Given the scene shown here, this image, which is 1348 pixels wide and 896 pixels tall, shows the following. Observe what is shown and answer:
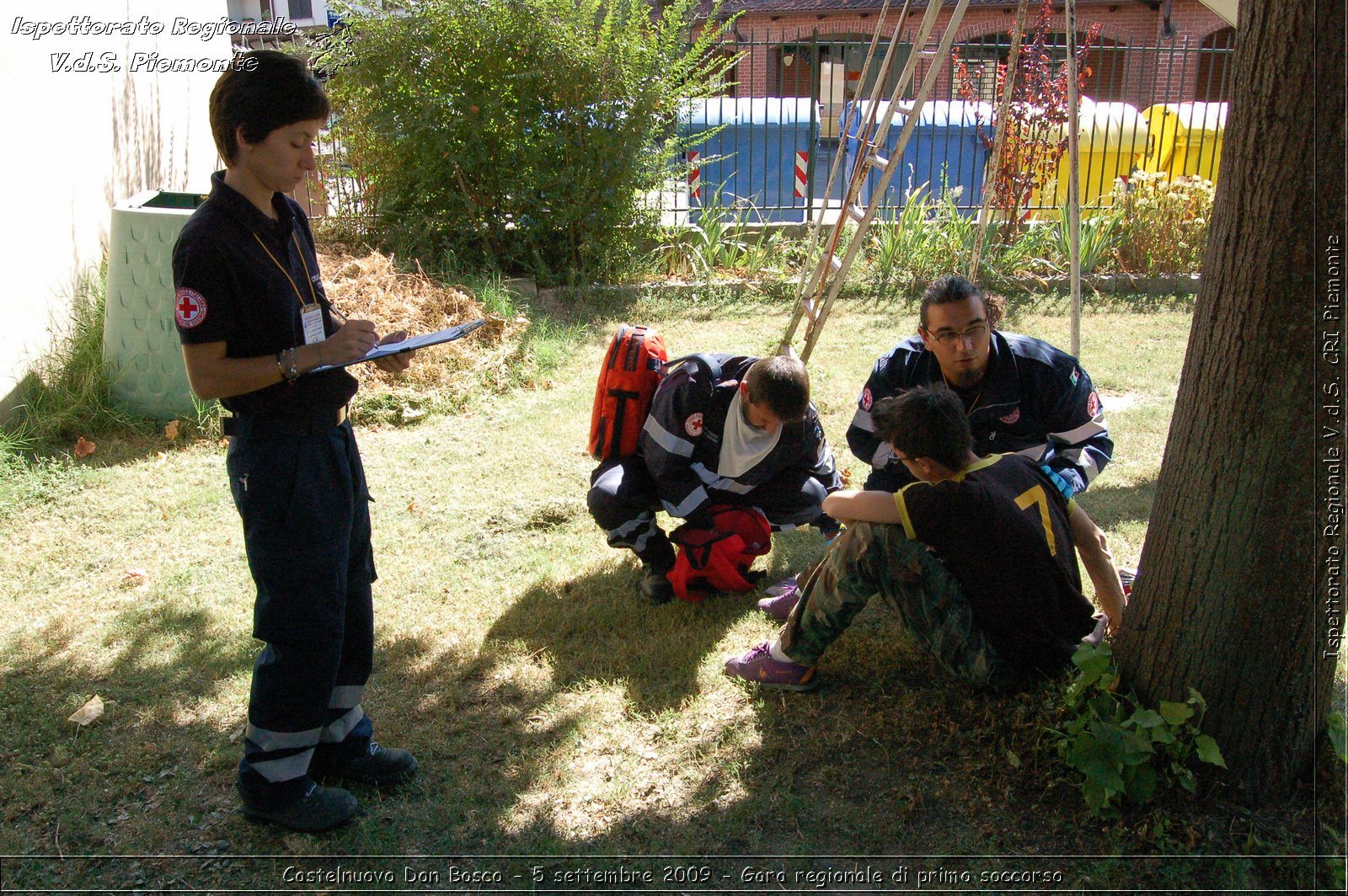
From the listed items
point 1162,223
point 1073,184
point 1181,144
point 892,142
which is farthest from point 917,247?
point 1181,144

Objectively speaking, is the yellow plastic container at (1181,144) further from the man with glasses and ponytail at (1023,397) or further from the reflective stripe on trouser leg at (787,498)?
the reflective stripe on trouser leg at (787,498)

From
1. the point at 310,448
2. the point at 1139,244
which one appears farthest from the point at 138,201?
the point at 1139,244

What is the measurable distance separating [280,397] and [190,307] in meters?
0.28

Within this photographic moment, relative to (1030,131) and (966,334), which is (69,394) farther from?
(1030,131)

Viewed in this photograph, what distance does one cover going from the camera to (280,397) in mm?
2340

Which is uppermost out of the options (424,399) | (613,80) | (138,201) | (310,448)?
(613,80)

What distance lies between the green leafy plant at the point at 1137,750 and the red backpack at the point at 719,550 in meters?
1.50

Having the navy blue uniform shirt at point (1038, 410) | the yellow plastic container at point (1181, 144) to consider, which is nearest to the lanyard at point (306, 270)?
the navy blue uniform shirt at point (1038, 410)

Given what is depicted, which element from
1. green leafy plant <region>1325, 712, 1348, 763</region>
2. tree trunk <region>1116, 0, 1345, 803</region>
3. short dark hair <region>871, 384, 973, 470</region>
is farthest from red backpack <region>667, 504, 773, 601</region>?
green leafy plant <region>1325, 712, 1348, 763</region>

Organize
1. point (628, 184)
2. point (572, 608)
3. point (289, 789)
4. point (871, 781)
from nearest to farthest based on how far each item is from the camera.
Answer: point (289, 789) < point (871, 781) < point (572, 608) < point (628, 184)

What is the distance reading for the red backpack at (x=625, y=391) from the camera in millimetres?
3871

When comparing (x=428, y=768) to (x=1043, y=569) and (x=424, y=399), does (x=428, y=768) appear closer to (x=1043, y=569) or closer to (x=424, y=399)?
(x=1043, y=569)

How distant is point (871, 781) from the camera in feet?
9.11

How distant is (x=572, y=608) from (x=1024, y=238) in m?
6.47
